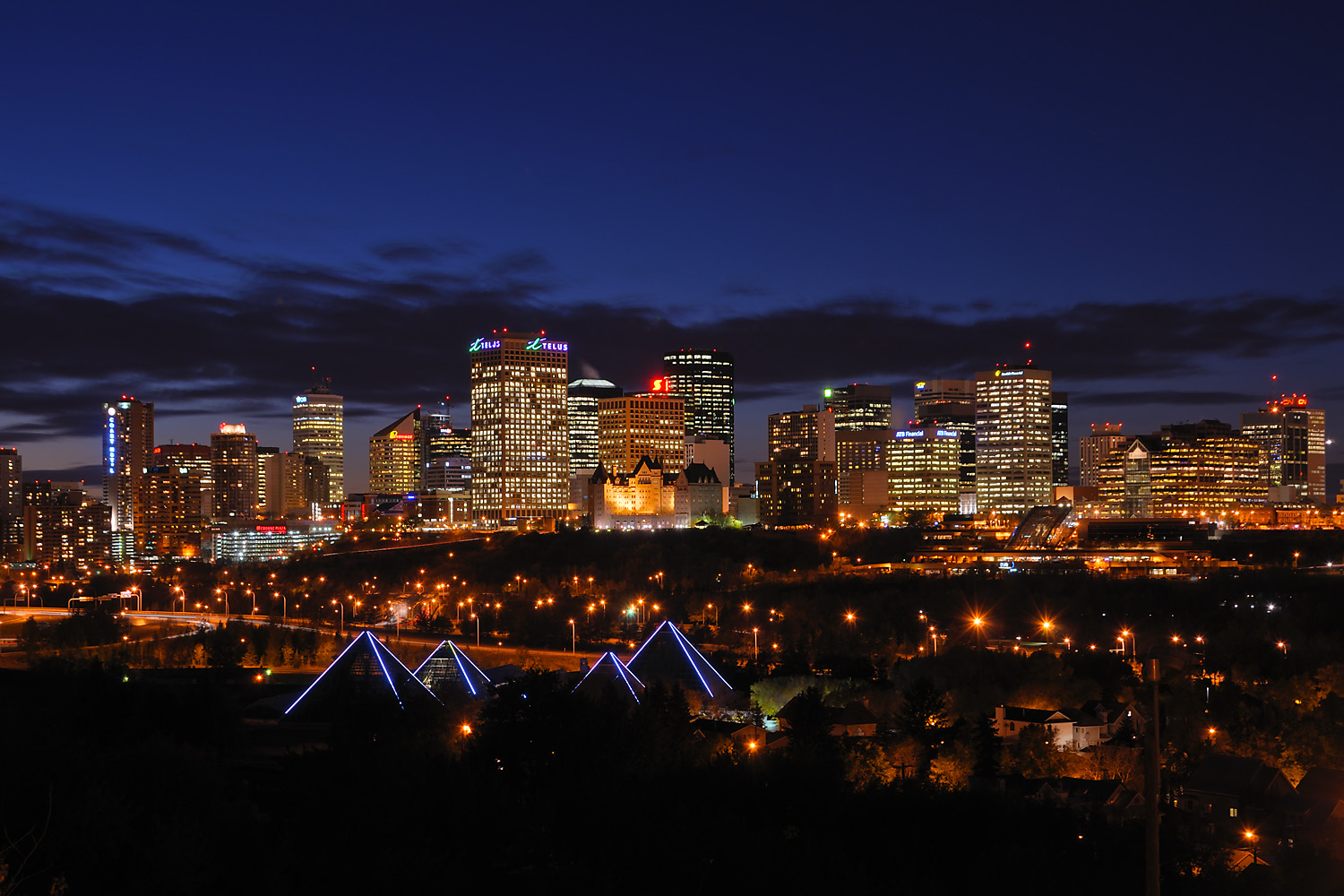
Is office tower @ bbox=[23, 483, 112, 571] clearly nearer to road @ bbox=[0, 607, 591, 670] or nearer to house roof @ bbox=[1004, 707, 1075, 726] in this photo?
road @ bbox=[0, 607, 591, 670]

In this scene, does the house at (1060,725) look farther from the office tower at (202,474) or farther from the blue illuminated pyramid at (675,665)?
the office tower at (202,474)

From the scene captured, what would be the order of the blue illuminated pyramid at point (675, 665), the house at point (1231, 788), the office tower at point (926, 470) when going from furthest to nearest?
1. the office tower at point (926, 470)
2. the blue illuminated pyramid at point (675, 665)
3. the house at point (1231, 788)

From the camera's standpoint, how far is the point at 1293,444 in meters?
186

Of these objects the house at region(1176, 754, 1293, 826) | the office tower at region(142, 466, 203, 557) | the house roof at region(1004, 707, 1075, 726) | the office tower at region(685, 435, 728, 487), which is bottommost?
the house at region(1176, 754, 1293, 826)

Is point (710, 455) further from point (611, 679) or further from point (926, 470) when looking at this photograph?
point (611, 679)

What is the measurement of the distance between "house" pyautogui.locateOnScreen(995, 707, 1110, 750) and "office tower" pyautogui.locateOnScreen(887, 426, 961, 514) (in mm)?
136326

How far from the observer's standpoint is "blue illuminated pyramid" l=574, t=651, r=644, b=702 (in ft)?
143

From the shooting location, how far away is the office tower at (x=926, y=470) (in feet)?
585

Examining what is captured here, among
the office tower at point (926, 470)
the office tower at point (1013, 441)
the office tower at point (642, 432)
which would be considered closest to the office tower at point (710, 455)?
the office tower at point (642, 432)

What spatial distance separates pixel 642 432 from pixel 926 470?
45.5 metres

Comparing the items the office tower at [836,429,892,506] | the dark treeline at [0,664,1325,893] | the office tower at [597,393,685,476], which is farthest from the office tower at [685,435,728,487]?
the dark treeline at [0,664,1325,893]

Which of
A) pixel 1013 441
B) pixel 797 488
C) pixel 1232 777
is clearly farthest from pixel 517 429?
pixel 1232 777

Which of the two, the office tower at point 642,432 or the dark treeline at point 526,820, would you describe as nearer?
the dark treeline at point 526,820

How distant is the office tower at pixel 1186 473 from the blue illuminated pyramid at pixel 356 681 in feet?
433
